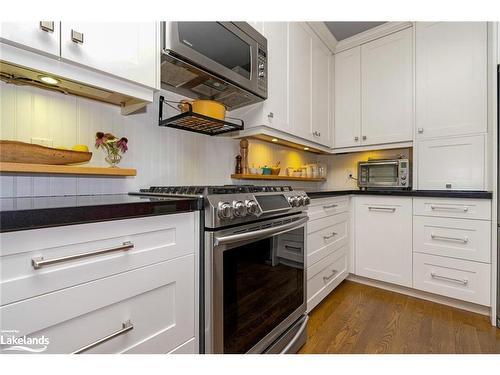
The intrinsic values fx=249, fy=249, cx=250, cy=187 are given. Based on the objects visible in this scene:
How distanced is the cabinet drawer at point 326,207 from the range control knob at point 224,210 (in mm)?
822

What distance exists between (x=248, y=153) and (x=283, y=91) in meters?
0.54

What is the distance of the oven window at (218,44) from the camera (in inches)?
47.8

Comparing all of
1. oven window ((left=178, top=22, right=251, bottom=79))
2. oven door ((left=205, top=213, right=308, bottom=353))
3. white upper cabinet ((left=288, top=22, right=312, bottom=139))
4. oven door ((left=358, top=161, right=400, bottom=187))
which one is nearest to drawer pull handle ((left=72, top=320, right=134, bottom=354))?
oven door ((left=205, top=213, right=308, bottom=353))

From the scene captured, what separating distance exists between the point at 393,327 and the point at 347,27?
8.57 ft

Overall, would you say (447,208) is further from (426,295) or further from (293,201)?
(293,201)

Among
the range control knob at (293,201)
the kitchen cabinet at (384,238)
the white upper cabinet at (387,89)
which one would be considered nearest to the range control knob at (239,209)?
the range control knob at (293,201)

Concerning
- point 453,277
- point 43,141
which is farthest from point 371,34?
point 43,141

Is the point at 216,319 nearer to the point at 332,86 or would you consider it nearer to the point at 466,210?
the point at 466,210

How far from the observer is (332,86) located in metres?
2.66

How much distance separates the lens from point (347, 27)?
2.44m

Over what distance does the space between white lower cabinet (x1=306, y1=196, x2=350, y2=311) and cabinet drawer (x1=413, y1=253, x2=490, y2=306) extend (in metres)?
0.57

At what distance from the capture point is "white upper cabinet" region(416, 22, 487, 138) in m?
1.92

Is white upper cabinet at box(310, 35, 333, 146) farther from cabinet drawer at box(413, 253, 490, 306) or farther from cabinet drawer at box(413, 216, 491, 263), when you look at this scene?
cabinet drawer at box(413, 253, 490, 306)
